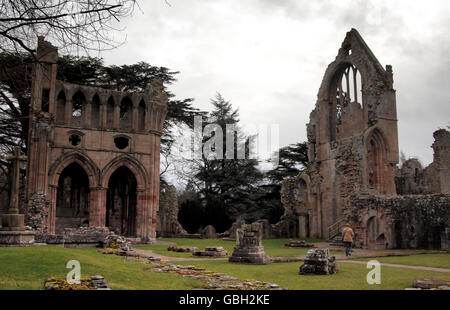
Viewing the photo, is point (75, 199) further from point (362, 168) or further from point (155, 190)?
point (362, 168)

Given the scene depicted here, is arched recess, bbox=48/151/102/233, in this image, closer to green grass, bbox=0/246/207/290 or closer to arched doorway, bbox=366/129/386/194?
green grass, bbox=0/246/207/290

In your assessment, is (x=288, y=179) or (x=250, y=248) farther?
(x=288, y=179)

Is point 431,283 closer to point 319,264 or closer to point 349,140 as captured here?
point 319,264

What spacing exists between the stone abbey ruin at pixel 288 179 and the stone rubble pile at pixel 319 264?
9.85 metres

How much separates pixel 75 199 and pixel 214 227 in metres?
10.7

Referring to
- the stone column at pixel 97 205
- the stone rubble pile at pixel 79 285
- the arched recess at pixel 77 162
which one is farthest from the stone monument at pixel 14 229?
the stone column at pixel 97 205

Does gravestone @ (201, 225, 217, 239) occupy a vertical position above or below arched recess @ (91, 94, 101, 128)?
below

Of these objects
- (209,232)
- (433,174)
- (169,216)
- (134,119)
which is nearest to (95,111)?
(134,119)

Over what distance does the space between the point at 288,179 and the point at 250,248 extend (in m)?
19.1

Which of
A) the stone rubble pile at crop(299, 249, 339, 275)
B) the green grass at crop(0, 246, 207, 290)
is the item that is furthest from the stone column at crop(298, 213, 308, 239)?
the green grass at crop(0, 246, 207, 290)

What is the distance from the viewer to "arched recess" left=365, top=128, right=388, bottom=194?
2714cm

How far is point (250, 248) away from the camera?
554 inches

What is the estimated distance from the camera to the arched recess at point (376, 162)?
1069 inches

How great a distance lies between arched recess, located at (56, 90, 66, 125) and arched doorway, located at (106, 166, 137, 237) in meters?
5.15
